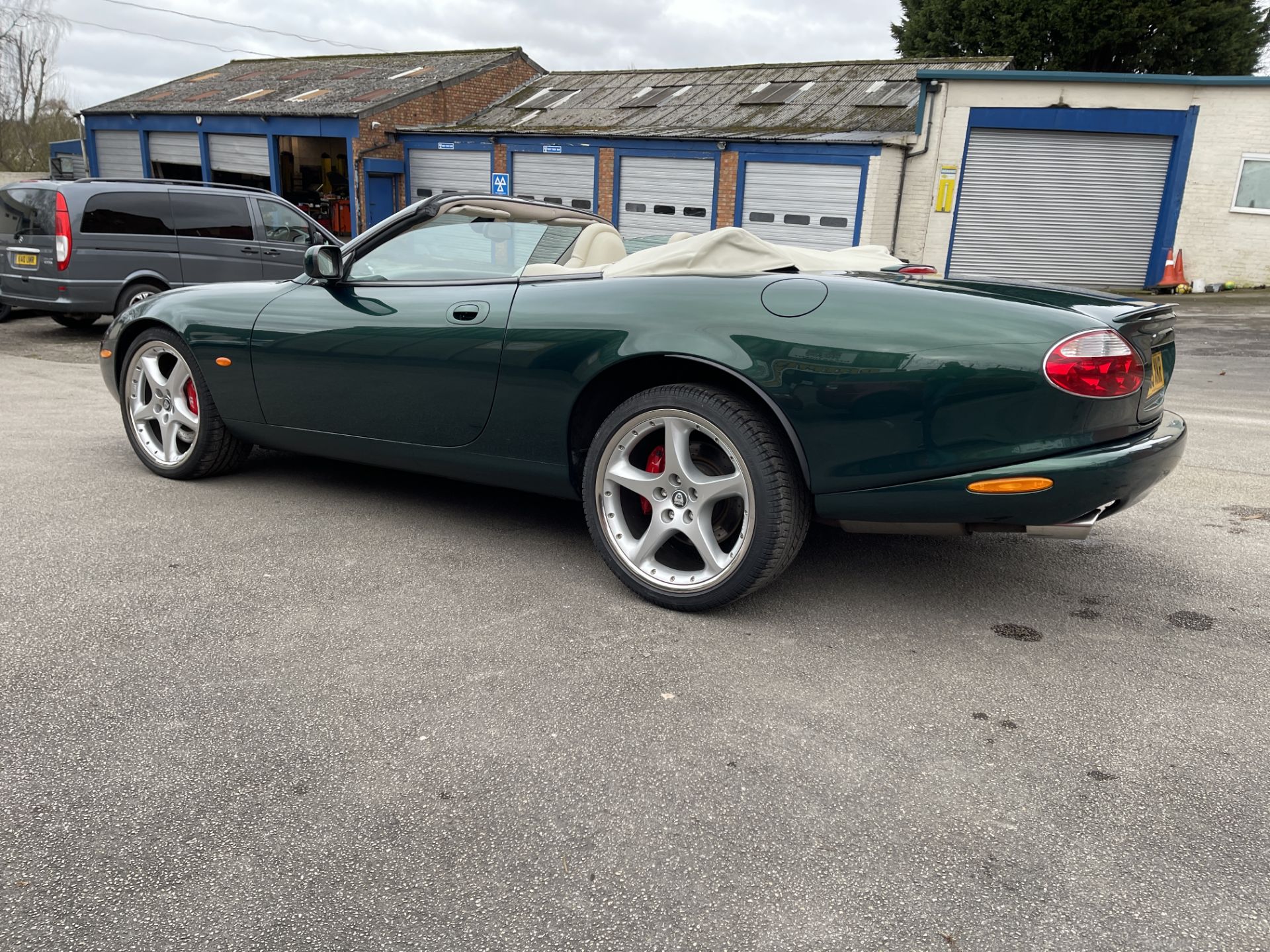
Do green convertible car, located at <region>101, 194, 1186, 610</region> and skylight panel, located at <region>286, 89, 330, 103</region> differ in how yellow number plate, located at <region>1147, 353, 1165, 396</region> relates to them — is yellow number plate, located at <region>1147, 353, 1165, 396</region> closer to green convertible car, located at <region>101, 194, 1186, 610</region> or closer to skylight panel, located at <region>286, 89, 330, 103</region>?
green convertible car, located at <region>101, 194, 1186, 610</region>

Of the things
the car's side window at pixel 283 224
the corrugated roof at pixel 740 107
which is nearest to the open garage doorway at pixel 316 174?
the corrugated roof at pixel 740 107

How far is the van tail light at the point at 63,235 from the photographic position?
974 cm

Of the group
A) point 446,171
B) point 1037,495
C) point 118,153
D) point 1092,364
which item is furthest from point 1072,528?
point 118,153

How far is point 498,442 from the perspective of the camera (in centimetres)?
351

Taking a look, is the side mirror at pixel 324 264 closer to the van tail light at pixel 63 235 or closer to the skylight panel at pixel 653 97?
the van tail light at pixel 63 235

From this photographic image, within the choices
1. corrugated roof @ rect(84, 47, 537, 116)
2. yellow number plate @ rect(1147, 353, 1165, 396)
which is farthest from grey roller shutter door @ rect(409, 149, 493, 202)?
yellow number plate @ rect(1147, 353, 1165, 396)

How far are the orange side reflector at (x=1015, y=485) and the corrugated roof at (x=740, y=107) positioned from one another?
718 inches

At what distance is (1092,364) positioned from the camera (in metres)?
2.62

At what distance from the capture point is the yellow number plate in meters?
2.90

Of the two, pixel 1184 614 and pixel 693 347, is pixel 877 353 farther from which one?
pixel 1184 614

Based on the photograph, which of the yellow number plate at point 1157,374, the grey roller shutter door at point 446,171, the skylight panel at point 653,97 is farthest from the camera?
the grey roller shutter door at point 446,171

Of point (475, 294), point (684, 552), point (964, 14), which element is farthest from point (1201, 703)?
point (964, 14)

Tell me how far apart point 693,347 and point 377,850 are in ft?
5.59

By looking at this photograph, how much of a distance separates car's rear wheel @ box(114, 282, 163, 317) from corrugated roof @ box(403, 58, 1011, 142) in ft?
45.1
